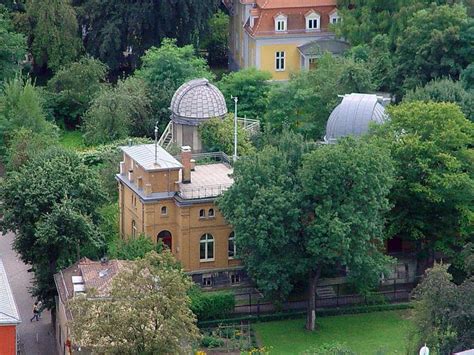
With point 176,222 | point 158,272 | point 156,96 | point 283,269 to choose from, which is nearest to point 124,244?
point 176,222

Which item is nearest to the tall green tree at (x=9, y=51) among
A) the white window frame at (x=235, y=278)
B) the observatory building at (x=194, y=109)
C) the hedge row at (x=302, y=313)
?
the observatory building at (x=194, y=109)

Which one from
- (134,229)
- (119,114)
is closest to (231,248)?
(134,229)

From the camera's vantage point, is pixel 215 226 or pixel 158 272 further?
pixel 215 226

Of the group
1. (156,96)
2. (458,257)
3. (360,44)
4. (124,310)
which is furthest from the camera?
(360,44)

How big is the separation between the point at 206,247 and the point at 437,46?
25686 mm

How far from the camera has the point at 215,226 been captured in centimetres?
7412

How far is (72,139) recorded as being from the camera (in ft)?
326

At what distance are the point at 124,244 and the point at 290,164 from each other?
30.1 ft

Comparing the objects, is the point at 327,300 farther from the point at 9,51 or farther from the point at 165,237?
the point at 9,51

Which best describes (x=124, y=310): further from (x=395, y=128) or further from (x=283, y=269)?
(x=395, y=128)

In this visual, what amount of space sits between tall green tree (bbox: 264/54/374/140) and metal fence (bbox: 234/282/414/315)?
48.1ft

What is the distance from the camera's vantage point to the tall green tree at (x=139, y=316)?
187 feet

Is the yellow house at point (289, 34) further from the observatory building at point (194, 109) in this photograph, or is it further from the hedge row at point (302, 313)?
the hedge row at point (302, 313)

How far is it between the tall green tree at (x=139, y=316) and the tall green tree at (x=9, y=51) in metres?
43.3
